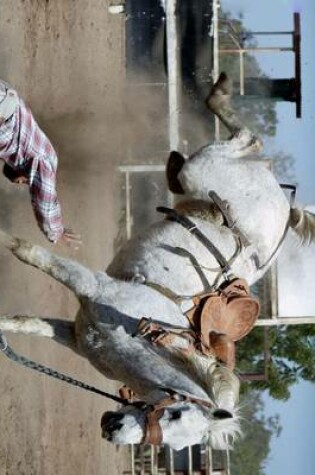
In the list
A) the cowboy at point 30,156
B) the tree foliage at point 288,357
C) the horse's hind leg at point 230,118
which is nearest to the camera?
the cowboy at point 30,156

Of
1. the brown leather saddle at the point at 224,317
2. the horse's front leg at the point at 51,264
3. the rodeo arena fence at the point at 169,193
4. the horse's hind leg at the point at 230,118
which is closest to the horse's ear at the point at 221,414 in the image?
the brown leather saddle at the point at 224,317

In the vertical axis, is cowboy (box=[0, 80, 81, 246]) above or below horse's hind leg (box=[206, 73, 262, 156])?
below

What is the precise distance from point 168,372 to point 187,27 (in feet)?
26.1

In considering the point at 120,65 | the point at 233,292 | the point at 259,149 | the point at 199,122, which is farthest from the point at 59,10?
→ the point at 233,292

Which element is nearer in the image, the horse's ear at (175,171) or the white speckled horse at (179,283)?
the white speckled horse at (179,283)

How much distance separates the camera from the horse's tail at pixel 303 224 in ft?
20.4

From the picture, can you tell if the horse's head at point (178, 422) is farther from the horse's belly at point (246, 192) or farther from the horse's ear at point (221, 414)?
the horse's belly at point (246, 192)

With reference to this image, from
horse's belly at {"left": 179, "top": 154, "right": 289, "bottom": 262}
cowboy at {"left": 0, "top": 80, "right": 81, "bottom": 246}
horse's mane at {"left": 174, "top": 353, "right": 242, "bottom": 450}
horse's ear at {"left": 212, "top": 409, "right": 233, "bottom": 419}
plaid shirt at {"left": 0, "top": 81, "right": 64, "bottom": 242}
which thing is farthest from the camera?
horse's belly at {"left": 179, "top": 154, "right": 289, "bottom": 262}

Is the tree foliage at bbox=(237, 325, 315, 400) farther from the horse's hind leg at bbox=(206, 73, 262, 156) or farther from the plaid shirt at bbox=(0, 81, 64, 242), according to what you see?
the plaid shirt at bbox=(0, 81, 64, 242)

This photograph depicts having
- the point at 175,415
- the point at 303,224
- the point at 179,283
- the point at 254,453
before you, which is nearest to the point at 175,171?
the point at 303,224

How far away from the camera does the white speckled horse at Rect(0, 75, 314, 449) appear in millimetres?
4070

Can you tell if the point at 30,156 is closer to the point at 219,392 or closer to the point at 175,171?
the point at 175,171

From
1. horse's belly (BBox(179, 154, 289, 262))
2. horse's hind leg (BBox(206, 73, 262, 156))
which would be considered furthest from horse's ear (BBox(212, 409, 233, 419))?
horse's hind leg (BBox(206, 73, 262, 156))

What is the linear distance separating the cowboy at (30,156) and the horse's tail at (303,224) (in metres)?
1.90
